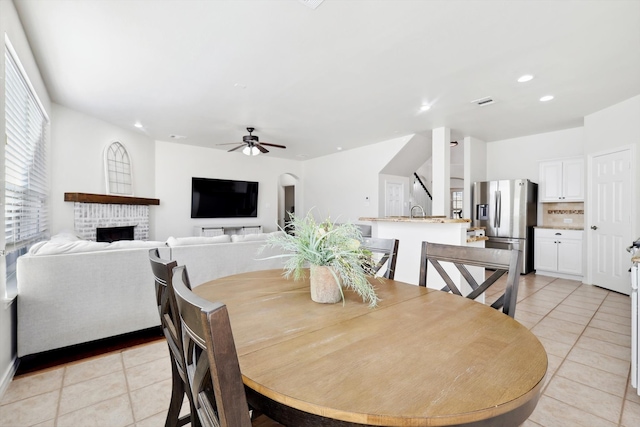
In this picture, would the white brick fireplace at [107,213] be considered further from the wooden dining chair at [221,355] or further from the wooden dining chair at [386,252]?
the wooden dining chair at [221,355]

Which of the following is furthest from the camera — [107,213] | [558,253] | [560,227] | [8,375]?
[560,227]

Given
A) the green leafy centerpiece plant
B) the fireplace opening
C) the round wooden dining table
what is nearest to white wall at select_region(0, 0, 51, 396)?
the round wooden dining table

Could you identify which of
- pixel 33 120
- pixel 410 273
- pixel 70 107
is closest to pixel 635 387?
pixel 410 273

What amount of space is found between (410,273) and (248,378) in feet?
11.1

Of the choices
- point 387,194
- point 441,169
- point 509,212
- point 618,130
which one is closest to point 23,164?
point 441,169

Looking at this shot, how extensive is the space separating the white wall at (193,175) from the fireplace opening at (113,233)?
0.76 meters

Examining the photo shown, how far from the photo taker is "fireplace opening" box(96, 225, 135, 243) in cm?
475

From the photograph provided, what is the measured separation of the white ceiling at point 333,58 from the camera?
220 centimetres

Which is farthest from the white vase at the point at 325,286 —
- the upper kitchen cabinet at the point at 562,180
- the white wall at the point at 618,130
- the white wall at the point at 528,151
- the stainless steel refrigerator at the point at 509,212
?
the white wall at the point at 528,151

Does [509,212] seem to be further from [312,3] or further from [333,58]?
[312,3]

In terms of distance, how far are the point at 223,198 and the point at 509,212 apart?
5841 mm

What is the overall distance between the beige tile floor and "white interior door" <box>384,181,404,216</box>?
398 centimetres

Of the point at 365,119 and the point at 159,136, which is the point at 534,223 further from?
the point at 159,136

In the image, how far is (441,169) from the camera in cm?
520
